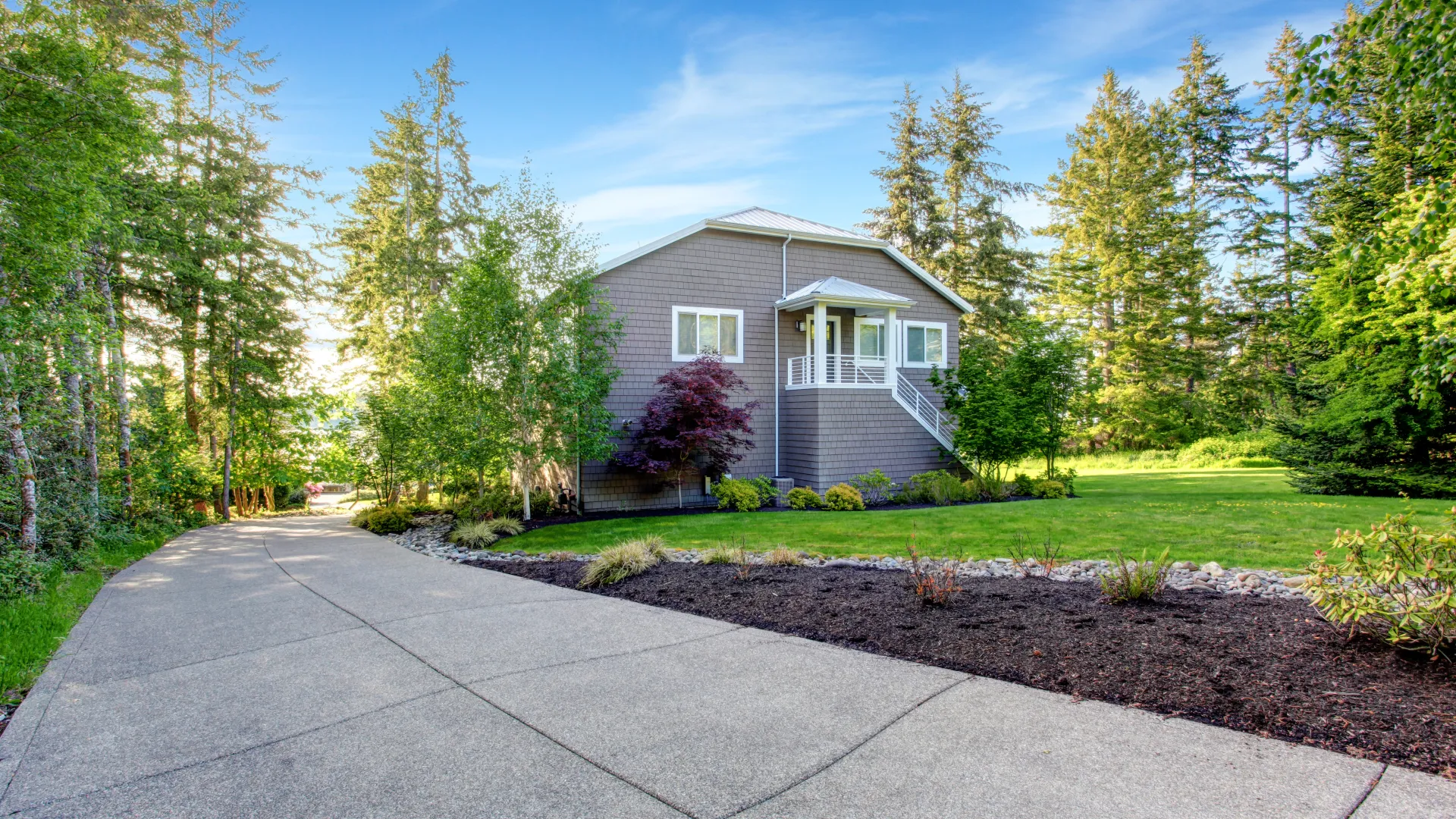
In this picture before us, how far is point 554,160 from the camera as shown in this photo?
39.1 ft

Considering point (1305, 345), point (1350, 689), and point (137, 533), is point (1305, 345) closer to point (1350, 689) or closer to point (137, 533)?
point (1350, 689)

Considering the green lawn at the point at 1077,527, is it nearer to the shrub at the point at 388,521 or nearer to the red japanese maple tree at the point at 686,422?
the red japanese maple tree at the point at 686,422

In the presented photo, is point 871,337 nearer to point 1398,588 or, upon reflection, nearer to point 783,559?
point 783,559

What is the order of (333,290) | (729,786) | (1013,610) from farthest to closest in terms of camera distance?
(333,290)
(1013,610)
(729,786)

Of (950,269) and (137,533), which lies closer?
(137,533)

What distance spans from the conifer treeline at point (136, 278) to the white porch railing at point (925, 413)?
13602mm

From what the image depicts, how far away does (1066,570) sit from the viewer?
630 centimetres

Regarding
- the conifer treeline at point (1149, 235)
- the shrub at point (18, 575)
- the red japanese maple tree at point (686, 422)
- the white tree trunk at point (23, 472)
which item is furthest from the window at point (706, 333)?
the conifer treeline at point (1149, 235)

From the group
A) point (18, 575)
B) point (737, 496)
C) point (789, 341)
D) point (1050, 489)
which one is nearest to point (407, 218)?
point (789, 341)

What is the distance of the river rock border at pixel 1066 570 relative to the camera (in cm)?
527

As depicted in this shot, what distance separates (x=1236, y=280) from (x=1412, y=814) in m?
29.4

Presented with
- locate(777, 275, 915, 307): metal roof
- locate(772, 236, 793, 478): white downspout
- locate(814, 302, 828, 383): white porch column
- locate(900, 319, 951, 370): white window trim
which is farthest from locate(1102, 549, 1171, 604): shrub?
locate(900, 319, 951, 370): white window trim

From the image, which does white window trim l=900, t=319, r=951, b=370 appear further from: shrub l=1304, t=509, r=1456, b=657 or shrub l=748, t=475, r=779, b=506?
shrub l=1304, t=509, r=1456, b=657

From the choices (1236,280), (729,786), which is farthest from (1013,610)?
(1236,280)
